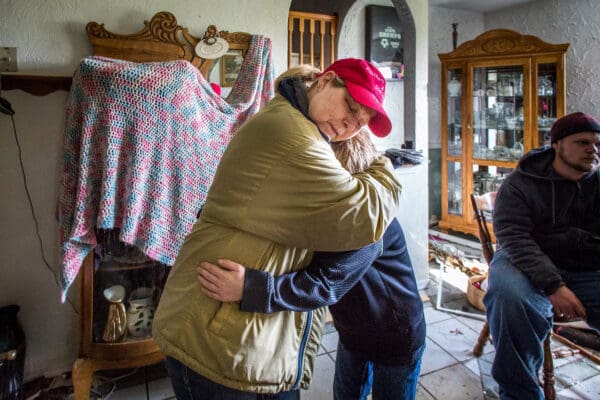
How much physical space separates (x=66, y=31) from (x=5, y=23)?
21 centimetres

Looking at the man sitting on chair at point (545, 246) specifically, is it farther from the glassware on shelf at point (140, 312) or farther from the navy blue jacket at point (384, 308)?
the glassware on shelf at point (140, 312)

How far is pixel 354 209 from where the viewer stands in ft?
2.23

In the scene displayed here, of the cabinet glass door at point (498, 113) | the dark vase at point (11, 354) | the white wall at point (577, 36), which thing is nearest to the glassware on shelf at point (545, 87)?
the cabinet glass door at point (498, 113)

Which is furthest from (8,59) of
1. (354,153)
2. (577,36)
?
(577,36)

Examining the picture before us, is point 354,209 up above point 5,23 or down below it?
below

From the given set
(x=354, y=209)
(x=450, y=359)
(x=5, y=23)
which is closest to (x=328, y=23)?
(x=5, y=23)

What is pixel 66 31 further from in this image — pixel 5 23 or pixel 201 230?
pixel 201 230

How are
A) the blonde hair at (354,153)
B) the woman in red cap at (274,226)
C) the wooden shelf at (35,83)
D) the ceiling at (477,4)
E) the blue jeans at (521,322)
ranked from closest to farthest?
the woman in red cap at (274,226)
the blonde hair at (354,153)
the blue jeans at (521,322)
the wooden shelf at (35,83)
the ceiling at (477,4)

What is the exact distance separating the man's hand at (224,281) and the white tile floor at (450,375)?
1.21 m

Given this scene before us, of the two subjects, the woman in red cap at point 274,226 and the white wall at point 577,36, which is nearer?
the woman in red cap at point 274,226

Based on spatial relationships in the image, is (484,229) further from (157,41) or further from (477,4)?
(477,4)

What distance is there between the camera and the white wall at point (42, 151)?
1.63 meters

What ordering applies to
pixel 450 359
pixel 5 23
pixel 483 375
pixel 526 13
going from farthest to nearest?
pixel 526 13, pixel 450 359, pixel 483 375, pixel 5 23

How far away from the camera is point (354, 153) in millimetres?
934
